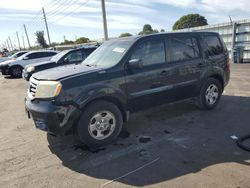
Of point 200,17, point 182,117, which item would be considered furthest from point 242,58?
point 200,17

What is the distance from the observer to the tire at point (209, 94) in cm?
596

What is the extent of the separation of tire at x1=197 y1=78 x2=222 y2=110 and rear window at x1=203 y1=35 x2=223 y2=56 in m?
0.66

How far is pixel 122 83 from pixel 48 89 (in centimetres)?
130

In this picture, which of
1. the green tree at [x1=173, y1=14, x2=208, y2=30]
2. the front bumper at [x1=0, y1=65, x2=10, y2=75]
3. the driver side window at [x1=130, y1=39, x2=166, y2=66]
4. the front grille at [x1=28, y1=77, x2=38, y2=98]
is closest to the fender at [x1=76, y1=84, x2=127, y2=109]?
the driver side window at [x1=130, y1=39, x2=166, y2=66]

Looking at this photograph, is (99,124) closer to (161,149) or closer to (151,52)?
(161,149)

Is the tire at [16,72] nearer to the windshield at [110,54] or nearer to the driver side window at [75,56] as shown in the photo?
the driver side window at [75,56]

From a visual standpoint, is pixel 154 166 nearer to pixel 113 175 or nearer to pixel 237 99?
pixel 113 175

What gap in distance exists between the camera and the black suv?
4.04 m

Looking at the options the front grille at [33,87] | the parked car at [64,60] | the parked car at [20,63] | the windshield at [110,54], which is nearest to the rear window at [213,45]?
the windshield at [110,54]

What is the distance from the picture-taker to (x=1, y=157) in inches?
167

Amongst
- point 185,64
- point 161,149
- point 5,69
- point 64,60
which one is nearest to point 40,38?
point 5,69

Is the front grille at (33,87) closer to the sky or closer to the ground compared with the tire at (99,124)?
closer to the sky

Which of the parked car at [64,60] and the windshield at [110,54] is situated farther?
the parked car at [64,60]

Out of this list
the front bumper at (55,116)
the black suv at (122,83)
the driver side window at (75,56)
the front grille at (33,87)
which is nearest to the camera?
the front bumper at (55,116)
